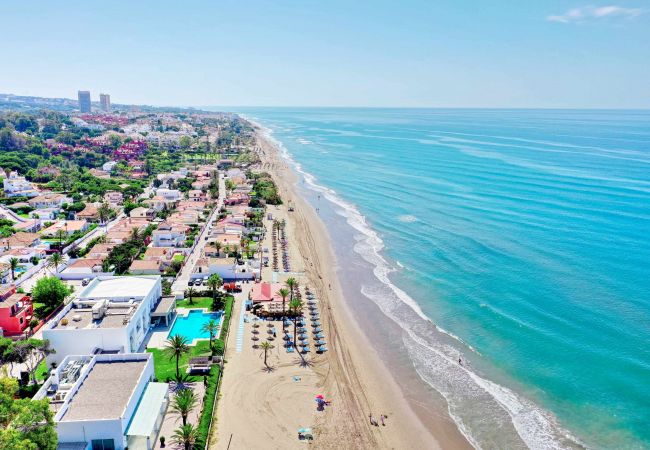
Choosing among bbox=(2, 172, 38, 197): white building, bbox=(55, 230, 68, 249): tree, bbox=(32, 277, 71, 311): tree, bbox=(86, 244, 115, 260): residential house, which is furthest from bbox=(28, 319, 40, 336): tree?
bbox=(2, 172, 38, 197): white building

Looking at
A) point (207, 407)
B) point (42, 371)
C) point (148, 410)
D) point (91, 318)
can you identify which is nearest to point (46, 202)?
point (91, 318)

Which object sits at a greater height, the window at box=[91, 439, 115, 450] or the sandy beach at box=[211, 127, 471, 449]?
the window at box=[91, 439, 115, 450]

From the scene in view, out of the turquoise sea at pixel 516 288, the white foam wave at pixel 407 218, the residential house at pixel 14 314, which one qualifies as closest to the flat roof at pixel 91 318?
the residential house at pixel 14 314

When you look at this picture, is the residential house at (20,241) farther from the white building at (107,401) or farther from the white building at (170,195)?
the white building at (107,401)

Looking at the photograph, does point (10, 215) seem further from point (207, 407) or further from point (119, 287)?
point (207, 407)

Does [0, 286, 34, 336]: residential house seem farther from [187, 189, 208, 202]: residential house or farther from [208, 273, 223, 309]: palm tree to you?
[187, 189, 208, 202]: residential house

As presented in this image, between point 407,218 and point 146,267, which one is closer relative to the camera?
point 146,267
